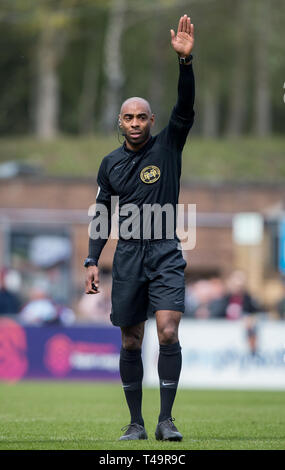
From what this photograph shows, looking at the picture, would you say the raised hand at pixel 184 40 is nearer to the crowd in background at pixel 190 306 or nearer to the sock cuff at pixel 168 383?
the sock cuff at pixel 168 383

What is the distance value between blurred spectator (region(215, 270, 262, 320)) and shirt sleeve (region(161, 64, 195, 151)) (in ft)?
37.3

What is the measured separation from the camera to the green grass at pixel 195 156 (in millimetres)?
A: 40625

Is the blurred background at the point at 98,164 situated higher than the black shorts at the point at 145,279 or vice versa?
the blurred background at the point at 98,164

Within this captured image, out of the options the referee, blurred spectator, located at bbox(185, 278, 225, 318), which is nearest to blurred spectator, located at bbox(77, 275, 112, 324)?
blurred spectator, located at bbox(185, 278, 225, 318)

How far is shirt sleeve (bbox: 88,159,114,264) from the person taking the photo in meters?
8.14

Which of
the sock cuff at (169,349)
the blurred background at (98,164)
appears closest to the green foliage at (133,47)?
the blurred background at (98,164)

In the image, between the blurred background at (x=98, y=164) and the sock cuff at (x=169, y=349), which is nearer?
the sock cuff at (x=169, y=349)

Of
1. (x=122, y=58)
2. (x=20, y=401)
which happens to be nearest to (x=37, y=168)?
(x=122, y=58)

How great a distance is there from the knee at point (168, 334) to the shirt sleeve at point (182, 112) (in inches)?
51.7

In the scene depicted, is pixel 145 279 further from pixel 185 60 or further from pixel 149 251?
pixel 185 60

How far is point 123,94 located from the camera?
5047 centimetres

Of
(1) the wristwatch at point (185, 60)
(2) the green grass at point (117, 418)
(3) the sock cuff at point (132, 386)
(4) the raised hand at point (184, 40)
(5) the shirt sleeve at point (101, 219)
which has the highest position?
(4) the raised hand at point (184, 40)

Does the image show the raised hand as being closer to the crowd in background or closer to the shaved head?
the shaved head
